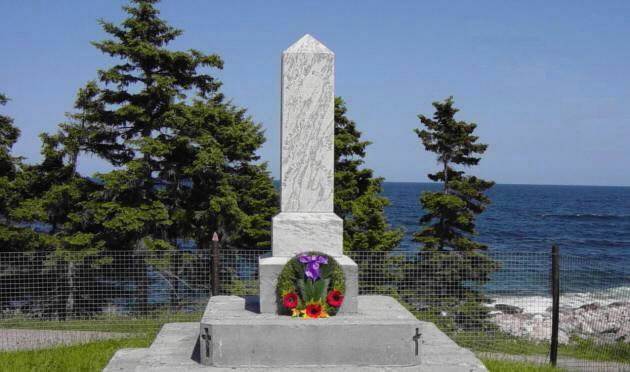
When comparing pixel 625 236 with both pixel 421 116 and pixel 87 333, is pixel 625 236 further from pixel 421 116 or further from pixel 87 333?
pixel 87 333

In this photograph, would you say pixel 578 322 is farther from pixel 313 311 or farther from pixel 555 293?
pixel 313 311

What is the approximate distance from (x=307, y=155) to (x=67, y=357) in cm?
413

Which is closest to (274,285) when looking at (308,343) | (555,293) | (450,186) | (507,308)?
(308,343)

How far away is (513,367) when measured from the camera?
28.0 feet

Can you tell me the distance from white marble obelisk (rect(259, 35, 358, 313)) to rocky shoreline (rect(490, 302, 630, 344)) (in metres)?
4.66

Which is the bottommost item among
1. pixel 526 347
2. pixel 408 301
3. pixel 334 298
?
pixel 526 347

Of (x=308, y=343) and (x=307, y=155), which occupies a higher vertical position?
(x=307, y=155)

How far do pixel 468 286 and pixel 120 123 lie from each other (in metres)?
8.17

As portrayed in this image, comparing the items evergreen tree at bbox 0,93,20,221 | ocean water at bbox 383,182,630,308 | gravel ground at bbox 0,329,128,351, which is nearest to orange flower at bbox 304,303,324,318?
ocean water at bbox 383,182,630,308

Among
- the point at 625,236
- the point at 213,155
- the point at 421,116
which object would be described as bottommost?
the point at 625,236

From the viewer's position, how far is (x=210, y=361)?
6.53 metres

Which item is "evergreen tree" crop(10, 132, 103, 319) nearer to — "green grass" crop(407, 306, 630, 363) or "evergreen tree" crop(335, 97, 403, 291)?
"evergreen tree" crop(335, 97, 403, 291)

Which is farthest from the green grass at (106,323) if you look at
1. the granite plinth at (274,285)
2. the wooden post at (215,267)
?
the granite plinth at (274,285)

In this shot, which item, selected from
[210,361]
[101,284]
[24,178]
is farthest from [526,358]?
[24,178]
